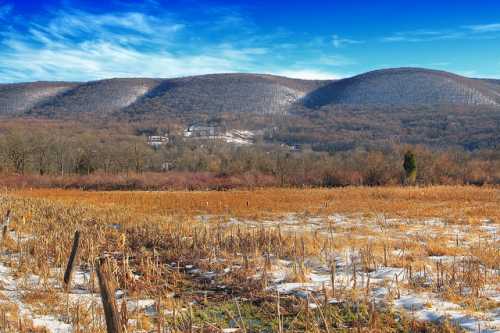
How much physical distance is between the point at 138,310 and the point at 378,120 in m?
122

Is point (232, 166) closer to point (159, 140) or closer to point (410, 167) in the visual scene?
point (410, 167)

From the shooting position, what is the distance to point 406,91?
5645 inches

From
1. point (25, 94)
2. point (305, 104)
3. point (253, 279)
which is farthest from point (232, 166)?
point (25, 94)

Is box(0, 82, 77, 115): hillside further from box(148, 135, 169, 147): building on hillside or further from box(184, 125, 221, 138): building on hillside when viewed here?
box(148, 135, 169, 147): building on hillside

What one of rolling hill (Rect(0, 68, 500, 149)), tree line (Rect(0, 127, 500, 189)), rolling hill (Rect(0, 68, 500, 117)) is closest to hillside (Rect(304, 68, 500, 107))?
rolling hill (Rect(0, 68, 500, 117))

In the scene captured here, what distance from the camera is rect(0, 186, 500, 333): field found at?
20.5 ft

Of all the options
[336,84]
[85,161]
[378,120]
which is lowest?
[85,161]

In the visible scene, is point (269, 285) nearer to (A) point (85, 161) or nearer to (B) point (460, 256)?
(B) point (460, 256)

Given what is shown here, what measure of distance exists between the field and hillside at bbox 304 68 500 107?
127 metres

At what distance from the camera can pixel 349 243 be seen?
488 inches

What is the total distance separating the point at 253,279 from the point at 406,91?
147093 millimetres

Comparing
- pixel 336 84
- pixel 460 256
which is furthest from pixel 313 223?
pixel 336 84

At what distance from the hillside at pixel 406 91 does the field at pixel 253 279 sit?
127375 millimetres

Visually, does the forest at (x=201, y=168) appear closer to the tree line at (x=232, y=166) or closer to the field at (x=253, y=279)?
the tree line at (x=232, y=166)
